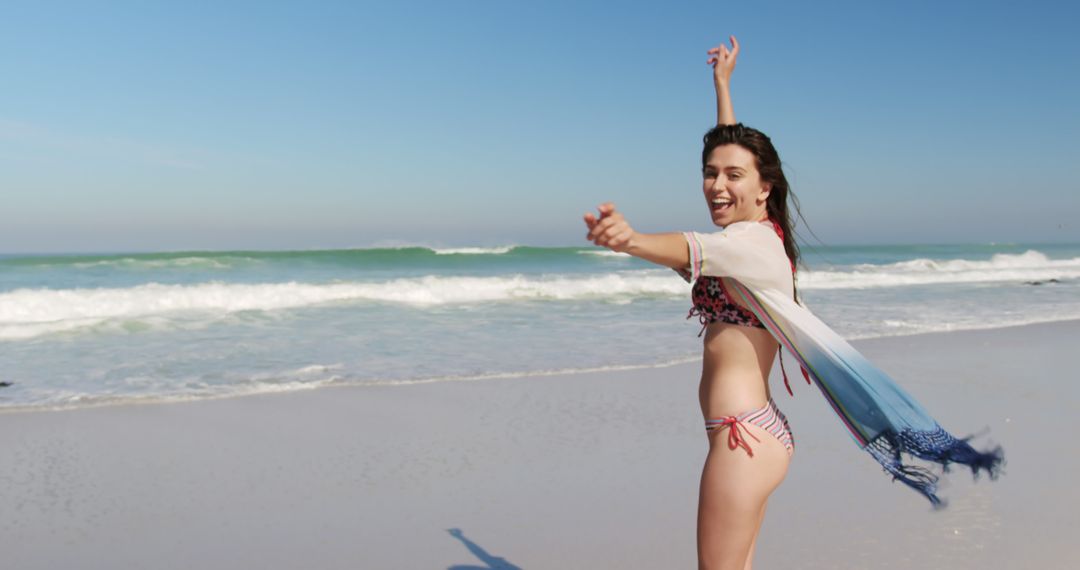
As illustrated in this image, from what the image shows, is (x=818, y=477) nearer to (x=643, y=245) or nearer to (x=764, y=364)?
(x=764, y=364)

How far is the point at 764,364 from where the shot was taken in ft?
7.69

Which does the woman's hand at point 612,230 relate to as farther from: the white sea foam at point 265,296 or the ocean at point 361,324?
the white sea foam at point 265,296

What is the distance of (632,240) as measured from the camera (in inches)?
74.0

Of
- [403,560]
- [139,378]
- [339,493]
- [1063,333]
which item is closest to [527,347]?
[139,378]

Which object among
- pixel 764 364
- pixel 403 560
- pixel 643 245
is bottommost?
pixel 403 560

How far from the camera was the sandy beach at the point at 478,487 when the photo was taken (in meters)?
3.91

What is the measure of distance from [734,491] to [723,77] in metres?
1.63

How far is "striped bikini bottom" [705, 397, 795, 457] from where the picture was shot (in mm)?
2227

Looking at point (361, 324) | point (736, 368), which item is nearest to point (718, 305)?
point (736, 368)

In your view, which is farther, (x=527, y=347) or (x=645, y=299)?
(x=645, y=299)

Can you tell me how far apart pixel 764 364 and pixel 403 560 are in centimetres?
233

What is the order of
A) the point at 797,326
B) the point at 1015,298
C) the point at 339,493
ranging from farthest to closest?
1. the point at 1015,298
2. the point at 339,493
3. the point at 797,326

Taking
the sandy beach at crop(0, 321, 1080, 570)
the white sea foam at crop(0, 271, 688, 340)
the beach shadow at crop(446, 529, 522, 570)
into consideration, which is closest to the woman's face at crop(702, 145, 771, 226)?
the sandy beach at crop(0, 321, 1080, 570)

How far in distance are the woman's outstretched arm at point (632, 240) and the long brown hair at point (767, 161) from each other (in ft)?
1.66
